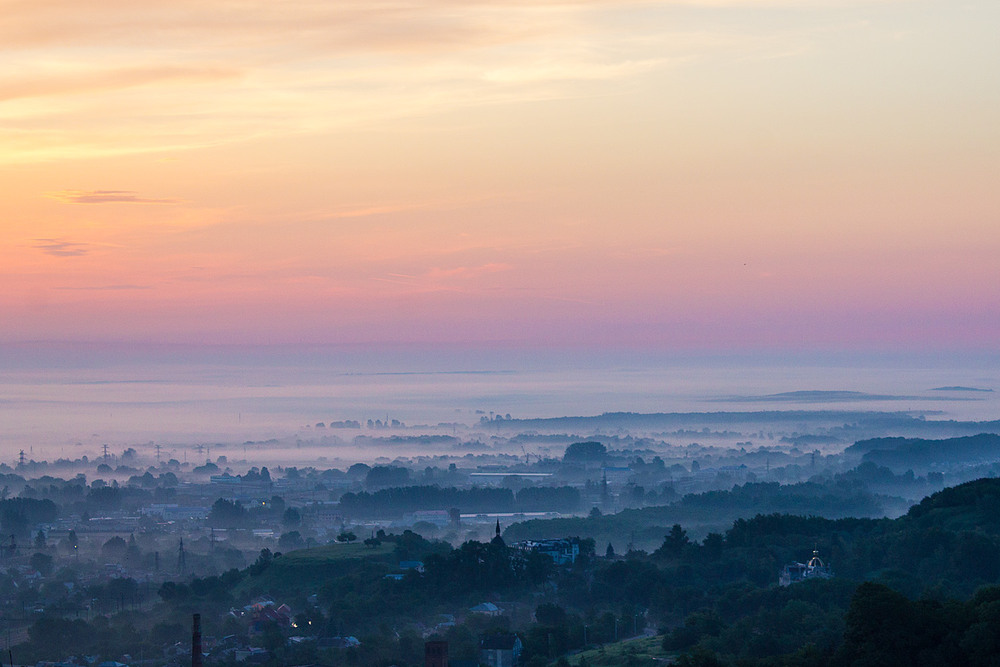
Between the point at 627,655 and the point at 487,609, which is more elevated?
the point at 627,655

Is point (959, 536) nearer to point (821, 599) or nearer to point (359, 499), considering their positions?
point (821, 599)

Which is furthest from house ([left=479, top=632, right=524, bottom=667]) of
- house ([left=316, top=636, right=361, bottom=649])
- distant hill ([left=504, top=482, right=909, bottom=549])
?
distant hill ([left=504, top=482, right=909, bottom=549])

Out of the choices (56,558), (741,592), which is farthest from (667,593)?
(56,558)

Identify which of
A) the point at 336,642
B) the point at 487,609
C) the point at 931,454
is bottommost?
the point at 336,642

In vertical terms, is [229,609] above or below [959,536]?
below

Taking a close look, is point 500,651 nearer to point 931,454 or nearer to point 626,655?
point 626,655

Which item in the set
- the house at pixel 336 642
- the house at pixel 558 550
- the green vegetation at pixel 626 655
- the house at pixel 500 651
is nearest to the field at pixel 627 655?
the green vegetation at pixel 626 655

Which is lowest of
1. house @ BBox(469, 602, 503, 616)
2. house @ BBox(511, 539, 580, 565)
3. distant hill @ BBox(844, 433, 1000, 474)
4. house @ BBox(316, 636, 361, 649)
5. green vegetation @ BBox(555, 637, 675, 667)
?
house @ BBox(316, 636, 361, 649)

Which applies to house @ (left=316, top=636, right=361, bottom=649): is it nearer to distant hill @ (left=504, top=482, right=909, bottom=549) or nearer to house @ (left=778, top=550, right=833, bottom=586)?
house @ (left=778, top=550, right=833, bottom=586)

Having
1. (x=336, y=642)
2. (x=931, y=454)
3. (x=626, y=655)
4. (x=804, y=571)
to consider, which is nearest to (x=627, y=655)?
(x=626, y=655)
